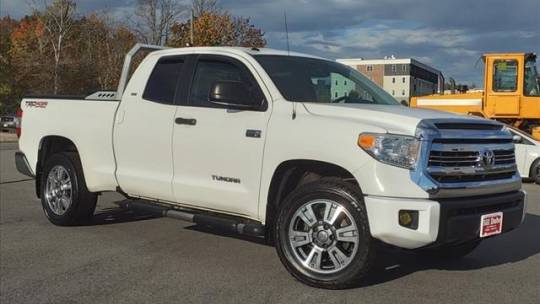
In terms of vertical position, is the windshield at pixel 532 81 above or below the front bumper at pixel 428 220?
above

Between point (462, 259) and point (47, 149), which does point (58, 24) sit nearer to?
point (47, 149)

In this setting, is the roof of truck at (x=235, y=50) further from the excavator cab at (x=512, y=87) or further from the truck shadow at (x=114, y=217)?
the excavator cab at (x=512, y=87)

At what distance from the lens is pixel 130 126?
6.65 meters

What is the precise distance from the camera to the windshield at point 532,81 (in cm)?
1691

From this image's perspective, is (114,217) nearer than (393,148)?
No

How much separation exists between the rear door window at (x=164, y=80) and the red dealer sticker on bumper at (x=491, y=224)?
3195mm

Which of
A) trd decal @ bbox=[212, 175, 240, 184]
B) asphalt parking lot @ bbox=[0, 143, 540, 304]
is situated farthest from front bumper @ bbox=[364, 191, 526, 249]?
trd decal @ bbox=[212, 175, 240, 184]

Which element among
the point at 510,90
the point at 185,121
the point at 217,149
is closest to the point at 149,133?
the point at 185,121

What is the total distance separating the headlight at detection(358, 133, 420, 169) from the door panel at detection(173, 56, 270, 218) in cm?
108

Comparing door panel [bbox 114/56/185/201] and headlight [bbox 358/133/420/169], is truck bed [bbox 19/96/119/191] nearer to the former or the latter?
door panel [bbox 114/56/185/201]

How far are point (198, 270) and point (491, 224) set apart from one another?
8.41ft

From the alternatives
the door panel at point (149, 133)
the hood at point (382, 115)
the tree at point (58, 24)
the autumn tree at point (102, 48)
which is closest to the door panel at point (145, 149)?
the door panel at point (149, 133)

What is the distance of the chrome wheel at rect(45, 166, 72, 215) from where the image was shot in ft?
24.8

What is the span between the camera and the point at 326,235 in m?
5.11
